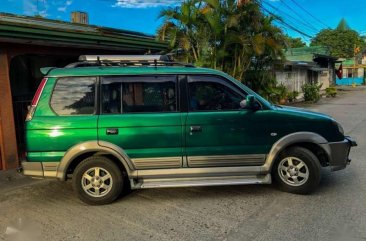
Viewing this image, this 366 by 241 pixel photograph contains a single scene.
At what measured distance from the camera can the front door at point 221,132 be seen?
528 centimetres

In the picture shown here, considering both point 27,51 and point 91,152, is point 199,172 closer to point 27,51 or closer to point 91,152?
point 91,152

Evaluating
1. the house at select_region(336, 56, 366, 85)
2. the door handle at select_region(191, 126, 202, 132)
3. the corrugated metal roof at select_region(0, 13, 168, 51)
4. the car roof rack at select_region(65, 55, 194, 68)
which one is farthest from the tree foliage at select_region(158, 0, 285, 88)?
the house at select_region(336, 56, 366, 85)

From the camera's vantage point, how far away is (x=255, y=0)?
14.0m

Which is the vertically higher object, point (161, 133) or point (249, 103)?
point (249, 103)

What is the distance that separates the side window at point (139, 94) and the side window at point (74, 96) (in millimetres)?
185

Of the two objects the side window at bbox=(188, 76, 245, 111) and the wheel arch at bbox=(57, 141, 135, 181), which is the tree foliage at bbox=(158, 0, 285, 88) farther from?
the wheel arch at bbox=(57, 141, 135, 181)

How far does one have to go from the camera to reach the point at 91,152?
5.25 meters

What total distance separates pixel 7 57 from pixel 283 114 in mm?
5308

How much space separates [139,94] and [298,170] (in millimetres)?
2571

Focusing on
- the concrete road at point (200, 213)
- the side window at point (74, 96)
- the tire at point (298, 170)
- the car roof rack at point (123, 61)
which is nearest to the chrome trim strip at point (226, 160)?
the tire at point (298, 170)

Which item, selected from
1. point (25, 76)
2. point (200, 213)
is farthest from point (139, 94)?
point (25, 76)

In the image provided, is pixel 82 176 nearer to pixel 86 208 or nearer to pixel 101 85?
pixel 86 208

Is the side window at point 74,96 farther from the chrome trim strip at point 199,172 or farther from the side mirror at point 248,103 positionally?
the side mirror at point 248,103

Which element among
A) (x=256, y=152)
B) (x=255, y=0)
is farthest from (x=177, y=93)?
(x=255, y=0)
